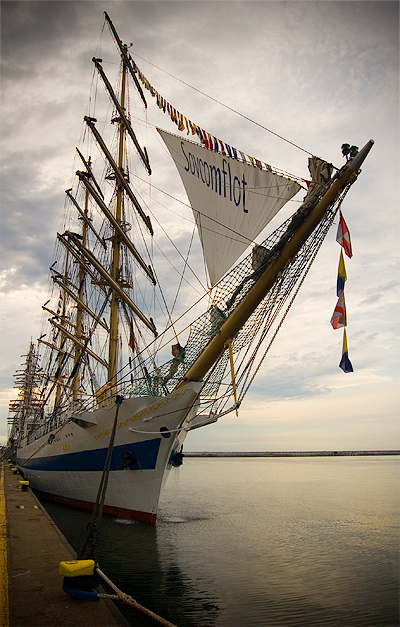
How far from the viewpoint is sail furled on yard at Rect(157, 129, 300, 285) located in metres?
12.3

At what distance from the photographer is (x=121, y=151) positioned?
2328cm

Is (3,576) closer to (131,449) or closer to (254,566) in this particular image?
(254,566)

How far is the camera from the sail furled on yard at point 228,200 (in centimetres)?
Result: 1230

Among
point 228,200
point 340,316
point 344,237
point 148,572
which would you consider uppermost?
point 228,200

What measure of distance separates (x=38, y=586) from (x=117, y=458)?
839 centimetres

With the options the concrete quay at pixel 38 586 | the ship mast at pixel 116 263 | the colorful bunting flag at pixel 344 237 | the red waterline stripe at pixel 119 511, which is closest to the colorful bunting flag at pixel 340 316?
the colorful bunting flag at pixel 344 237

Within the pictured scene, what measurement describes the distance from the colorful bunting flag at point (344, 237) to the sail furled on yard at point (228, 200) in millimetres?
1717

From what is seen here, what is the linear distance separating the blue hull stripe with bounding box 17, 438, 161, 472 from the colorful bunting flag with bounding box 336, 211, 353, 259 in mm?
7866

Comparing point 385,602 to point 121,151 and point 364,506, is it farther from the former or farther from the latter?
point 121,151

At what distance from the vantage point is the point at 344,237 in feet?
37.3

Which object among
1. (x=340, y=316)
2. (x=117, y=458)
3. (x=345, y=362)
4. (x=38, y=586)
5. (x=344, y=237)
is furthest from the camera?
(x=117, y=458)

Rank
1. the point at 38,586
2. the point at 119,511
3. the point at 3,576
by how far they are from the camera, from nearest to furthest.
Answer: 1. the point at 38,586
2. the point at 3,576
3. the point at 119,511

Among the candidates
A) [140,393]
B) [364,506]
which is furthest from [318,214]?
[364,506]

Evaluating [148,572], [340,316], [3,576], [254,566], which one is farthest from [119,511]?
[340,316]
